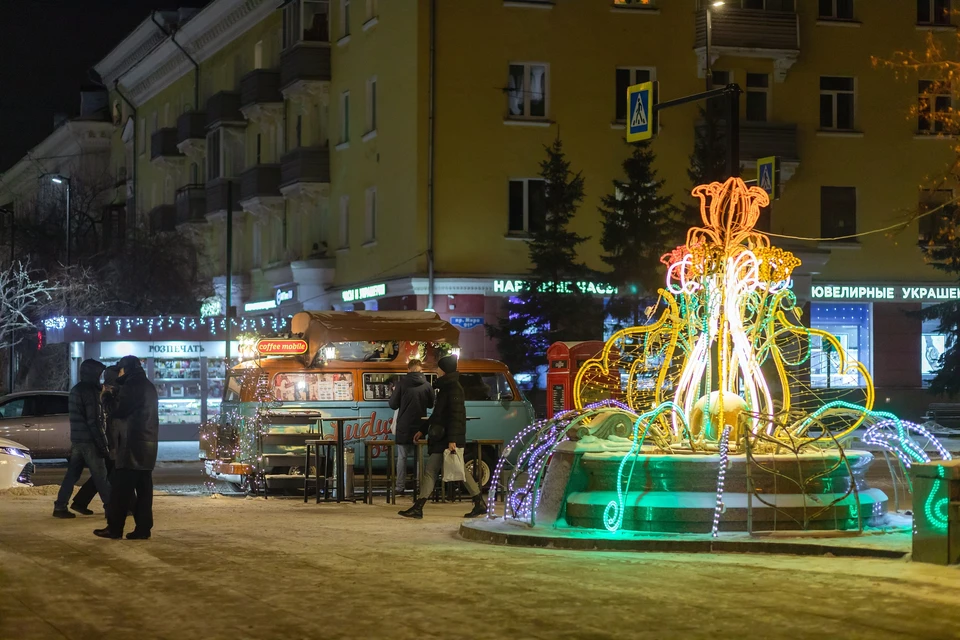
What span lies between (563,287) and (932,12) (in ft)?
48.4

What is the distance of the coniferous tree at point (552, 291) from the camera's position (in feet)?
123

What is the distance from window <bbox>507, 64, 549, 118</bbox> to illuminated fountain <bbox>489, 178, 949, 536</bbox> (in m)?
23.7

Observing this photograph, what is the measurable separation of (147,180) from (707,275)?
173 feet

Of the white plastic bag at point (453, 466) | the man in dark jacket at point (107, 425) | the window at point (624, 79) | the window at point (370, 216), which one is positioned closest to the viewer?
the man in dark jacket at point (107, 425)

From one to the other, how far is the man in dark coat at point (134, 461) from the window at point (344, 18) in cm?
2998

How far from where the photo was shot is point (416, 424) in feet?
63.1

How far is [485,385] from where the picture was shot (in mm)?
23031

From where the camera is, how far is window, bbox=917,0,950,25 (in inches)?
1695

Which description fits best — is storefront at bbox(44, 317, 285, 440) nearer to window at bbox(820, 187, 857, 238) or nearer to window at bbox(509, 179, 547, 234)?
window at bbox(509, 179, 547, 234)

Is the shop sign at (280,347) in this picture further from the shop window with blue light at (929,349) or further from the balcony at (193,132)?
the balcony at (193,132)

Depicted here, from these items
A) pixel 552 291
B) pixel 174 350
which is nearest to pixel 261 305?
pixel 174 350

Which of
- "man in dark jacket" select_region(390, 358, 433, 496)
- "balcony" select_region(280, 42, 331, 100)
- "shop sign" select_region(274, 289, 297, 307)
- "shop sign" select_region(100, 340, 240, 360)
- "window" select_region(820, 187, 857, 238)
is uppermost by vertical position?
"balcony" select_region(280, 42, 331, 100)

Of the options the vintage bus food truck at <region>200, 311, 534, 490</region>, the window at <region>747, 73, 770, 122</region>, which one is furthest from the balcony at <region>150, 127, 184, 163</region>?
the vintage bus food truck at <region>200, 311, 534, 490</region>

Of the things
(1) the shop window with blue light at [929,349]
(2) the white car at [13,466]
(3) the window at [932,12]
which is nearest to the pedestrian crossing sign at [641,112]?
(2) the white car at [13,466]
